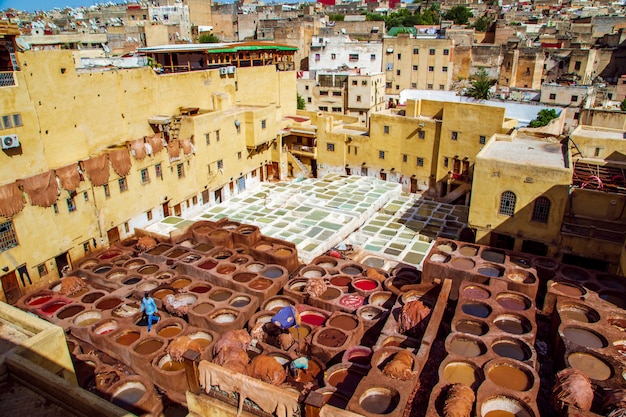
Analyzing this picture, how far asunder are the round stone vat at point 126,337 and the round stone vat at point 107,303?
2.64 m

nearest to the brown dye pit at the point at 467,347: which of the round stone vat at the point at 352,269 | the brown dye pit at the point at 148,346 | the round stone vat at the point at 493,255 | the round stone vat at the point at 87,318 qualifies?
the round stone vat at the point at 493,255

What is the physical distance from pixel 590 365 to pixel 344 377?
810 centimetres

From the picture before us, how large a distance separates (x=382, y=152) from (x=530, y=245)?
1812cm

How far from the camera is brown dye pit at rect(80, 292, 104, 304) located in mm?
22172

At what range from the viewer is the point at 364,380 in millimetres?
14172

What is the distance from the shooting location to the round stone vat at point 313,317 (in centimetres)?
2061

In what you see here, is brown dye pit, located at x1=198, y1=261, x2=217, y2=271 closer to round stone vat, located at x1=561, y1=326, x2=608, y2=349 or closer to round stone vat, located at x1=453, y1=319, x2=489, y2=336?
round stone vat, located at x1=453, y1=319, x2=489, y2=336

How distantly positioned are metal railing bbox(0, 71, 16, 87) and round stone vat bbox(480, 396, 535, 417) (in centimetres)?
2441

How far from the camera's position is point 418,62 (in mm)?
61719

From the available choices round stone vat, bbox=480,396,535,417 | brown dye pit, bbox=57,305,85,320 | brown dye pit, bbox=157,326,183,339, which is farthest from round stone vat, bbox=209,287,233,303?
round stone vat, bbox=480,396,535,417

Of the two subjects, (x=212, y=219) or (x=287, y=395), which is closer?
(x=287, y=395)

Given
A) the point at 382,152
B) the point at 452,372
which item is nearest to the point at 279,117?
the point at 382,152

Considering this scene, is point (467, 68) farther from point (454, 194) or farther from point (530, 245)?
point (530, 245)

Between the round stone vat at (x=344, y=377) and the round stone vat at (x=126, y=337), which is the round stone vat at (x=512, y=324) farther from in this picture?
the round stone vat at (x=126, y=337)
